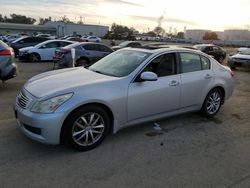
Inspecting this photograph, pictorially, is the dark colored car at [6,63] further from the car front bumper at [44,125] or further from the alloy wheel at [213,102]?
the alloy wheel at [213,102]

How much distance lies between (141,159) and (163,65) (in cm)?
189

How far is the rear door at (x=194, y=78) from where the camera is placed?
523cm

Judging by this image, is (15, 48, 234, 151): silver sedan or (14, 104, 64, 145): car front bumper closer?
(14, 104, 64, 145): car front bumper

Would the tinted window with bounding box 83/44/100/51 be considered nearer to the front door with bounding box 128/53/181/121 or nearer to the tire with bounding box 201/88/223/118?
the tire with bounding box 201/88/223/118

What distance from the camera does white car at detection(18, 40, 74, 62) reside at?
1653 centimetres

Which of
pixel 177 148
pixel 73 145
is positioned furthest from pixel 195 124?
pixel 73 145

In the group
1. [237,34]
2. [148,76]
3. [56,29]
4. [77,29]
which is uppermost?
[237,34]

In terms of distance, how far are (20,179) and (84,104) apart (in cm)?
131

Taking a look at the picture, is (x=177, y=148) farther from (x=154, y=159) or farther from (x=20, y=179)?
(x=20, y=179)

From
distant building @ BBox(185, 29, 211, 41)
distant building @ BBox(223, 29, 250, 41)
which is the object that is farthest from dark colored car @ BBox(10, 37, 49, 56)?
distant building @ BBox(185, 29, 211, 41)

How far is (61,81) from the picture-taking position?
173 inches

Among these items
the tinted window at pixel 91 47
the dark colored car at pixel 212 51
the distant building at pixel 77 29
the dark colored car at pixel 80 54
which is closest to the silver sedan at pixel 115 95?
the dark colored car at pixel 80 54

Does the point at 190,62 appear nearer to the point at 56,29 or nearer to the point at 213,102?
the point at 213,102

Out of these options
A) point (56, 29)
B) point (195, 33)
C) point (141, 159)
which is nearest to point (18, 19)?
point (56, 29)
